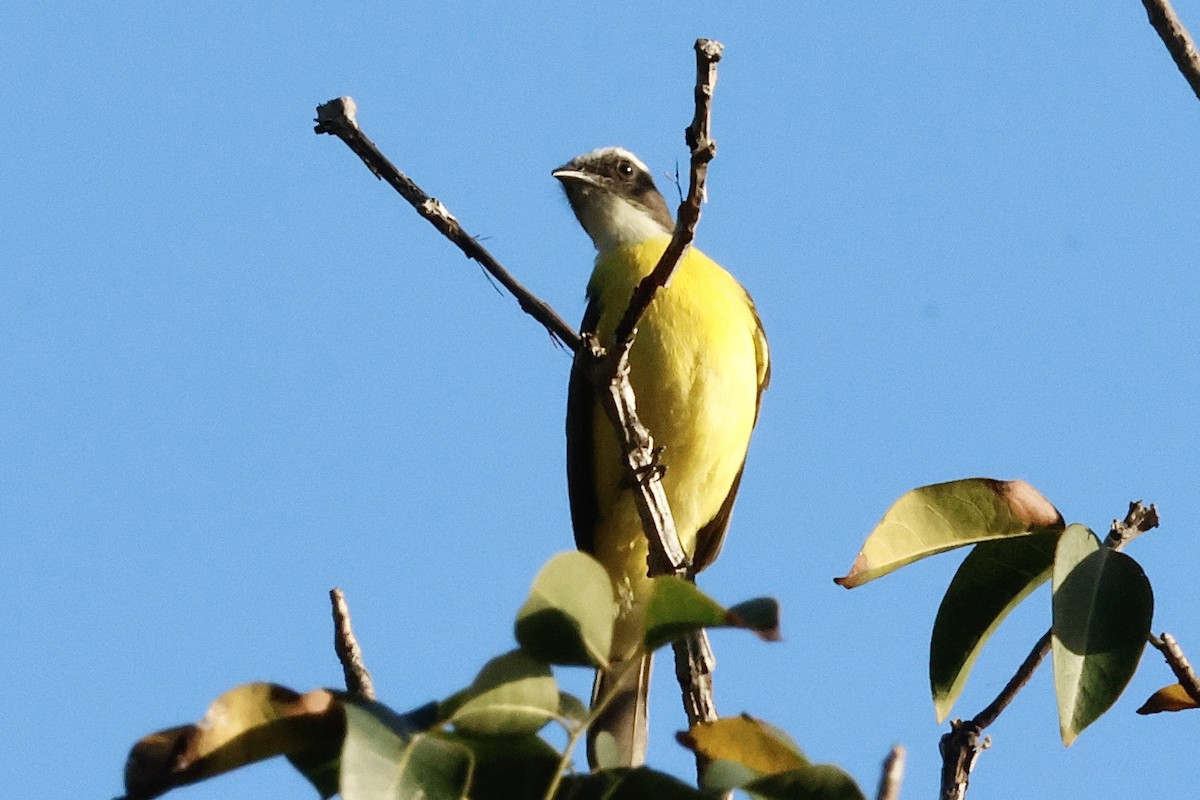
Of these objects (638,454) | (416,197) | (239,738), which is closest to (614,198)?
(638,454)

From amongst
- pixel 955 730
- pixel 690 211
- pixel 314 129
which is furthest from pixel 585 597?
pixel 314 129

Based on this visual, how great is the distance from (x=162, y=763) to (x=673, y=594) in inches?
23.7

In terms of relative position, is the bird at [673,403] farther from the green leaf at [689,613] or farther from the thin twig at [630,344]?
the green leaf at [689,613]

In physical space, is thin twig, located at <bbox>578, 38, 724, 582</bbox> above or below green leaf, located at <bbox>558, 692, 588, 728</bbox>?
above

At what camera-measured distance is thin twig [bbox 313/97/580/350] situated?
3088mm

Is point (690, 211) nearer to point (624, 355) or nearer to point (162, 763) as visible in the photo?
point (624, 355)

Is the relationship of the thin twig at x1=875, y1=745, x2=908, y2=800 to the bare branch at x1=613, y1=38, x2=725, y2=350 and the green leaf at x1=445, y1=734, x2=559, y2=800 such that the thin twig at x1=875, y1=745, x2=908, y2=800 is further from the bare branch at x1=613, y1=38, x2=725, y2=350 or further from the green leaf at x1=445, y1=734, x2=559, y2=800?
the bare branch at x1=613, y1=38, x2=725, y2=350

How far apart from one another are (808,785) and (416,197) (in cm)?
175

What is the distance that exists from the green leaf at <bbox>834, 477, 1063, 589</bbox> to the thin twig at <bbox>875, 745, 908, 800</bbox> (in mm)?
826

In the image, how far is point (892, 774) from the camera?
168cm

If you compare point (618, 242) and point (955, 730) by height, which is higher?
point (618, 242)

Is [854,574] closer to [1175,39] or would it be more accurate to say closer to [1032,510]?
[1032,510]

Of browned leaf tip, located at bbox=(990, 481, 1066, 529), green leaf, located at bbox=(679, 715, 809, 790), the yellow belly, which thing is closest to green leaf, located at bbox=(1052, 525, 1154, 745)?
browned leaf tip, located at bbox=(990, 481, 1066, 529)

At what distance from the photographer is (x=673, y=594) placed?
179 cm
